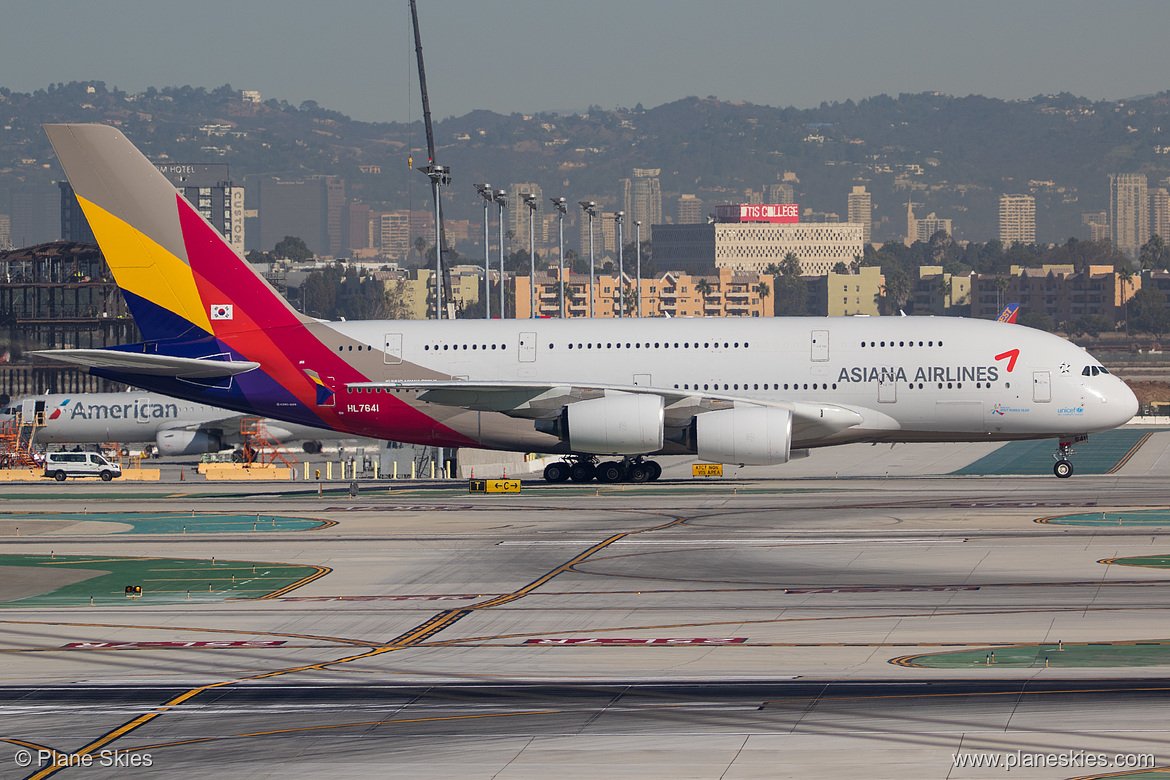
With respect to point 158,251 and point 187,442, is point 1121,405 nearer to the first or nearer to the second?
point 158,251

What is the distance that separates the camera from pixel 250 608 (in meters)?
27.2

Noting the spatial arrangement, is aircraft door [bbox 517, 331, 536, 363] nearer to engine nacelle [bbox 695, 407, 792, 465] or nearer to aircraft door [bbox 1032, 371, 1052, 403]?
engine nacelle [bbox 695, 407, 792, 465]

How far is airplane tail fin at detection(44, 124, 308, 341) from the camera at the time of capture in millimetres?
A: 48406

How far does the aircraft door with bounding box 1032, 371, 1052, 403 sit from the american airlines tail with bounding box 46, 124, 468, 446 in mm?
20252

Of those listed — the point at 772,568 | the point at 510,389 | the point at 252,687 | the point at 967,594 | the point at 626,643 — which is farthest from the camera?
the point at 510,389

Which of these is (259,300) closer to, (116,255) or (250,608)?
(116,255)

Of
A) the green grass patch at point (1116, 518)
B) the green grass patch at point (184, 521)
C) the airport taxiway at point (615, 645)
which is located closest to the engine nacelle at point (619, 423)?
the airport taxiway at point (615, 645)

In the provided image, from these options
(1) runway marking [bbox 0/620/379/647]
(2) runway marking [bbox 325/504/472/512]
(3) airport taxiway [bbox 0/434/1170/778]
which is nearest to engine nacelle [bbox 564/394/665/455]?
(2) runway marking [bbox 325/504/472/512]

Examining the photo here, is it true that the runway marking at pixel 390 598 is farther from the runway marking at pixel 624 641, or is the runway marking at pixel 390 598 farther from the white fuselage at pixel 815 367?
the white fuselage at pixel 815 367

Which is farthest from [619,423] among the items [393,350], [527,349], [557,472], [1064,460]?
[1064,460]

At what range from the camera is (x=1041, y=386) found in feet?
157

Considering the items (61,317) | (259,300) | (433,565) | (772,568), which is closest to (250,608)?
(433,565)

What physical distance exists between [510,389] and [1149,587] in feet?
83.5

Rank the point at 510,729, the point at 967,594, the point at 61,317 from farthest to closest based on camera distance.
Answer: the point at 61,317 → the point at 967,594 → the point at 510,729
